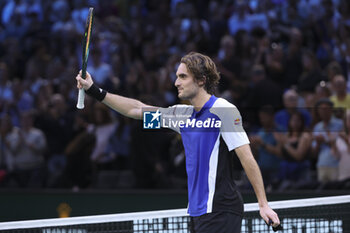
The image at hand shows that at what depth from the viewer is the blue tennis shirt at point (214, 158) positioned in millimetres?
4219

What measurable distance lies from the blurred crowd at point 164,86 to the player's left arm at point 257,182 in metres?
3.93

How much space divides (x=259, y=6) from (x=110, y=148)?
463 centimetres

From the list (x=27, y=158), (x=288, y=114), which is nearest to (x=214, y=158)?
(x=288, y=114)

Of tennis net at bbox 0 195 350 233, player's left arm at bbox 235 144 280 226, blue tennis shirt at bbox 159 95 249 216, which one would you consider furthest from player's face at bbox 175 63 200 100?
tennis net at bbox 0 195 350 233

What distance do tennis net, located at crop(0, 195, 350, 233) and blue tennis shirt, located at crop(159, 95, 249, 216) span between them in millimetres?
1178

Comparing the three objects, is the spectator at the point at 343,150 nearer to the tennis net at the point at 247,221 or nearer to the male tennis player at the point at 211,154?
the tennis net at the point at 247,221

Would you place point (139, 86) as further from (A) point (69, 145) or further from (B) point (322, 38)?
(B) point (322, 38)

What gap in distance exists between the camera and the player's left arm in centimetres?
407

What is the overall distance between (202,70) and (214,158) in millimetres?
606

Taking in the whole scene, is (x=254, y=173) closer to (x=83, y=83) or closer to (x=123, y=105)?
(x=123, y=105)

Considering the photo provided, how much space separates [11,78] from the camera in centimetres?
1301

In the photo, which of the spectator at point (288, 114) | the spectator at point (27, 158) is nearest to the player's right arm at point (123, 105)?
the spectator at point (288, 114)

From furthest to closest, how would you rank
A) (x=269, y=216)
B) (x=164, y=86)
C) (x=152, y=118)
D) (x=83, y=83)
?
(x=164, y=86), (x=152, y=118), (x=83, y=83), (x=269, y=216)

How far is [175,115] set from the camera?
4629 mm
